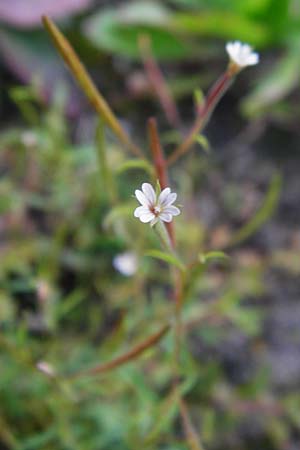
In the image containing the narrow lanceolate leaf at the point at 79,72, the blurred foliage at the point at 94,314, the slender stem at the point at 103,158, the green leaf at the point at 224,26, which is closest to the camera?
the narrow lanceolate leaf at the point at 79,72

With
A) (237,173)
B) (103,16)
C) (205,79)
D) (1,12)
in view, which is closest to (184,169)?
(237,173)

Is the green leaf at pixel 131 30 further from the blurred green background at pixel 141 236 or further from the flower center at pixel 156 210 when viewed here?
the flower center at pixel 156 210

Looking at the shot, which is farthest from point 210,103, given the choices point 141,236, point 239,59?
point 141,236

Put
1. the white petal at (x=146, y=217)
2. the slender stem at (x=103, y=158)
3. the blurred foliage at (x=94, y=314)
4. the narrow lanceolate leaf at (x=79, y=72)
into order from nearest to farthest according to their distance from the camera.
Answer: the white petal at (x=146, y=217)
the narrow lanceolate leaf at (x=79, y=72)
the slender stem at (x=103, y=158)
the blurred foliage at (x=94, y=314)

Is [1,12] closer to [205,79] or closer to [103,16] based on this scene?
[103,16]

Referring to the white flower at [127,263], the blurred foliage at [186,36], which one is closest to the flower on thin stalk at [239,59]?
the white flower at [127,263]

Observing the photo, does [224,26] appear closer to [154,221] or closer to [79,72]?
[79,72]
